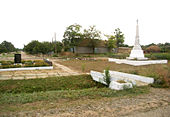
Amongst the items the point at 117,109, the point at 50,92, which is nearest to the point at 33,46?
the point at 50,92

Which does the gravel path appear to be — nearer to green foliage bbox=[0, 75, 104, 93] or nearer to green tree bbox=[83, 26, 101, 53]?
green foliage bbox=[0, 75, 104, 93]

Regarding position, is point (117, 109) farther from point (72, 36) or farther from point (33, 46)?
point (33, 46)

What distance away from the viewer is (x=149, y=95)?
18.1 feet

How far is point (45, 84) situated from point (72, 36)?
25.6 m

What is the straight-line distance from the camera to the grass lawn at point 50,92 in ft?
15.6

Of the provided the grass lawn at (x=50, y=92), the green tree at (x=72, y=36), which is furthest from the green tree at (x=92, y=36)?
the grass lawn at (x=50, y=92)

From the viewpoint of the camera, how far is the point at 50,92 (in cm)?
658

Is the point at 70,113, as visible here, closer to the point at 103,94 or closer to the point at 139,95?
the point at 103,94

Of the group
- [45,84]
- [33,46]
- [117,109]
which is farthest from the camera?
[33,46]

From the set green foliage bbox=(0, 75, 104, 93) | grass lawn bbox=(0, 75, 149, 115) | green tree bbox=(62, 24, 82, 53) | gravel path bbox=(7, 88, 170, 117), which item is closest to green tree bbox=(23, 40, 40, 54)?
green tree bbox=(62, 24, 82, 53)

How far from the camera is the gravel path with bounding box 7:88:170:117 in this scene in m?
3.76

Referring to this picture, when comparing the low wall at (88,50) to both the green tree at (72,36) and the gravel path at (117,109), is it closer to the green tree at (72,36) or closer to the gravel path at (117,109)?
the green tree at (72,36)

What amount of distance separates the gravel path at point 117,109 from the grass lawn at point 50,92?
52 centimetres

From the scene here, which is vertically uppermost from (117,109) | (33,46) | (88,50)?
(33,46)
